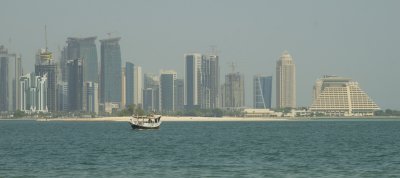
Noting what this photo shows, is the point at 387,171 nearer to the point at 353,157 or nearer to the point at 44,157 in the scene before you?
the point at 353,157

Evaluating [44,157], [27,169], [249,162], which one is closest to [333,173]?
[249,162]

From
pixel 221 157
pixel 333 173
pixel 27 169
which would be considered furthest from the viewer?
pixel 221 157

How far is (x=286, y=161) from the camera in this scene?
279 ft

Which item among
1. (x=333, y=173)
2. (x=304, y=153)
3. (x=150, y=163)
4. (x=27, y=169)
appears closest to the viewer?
(x=333, y=173)

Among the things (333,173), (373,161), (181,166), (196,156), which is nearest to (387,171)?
(333,173)

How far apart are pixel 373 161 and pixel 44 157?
33.0 m

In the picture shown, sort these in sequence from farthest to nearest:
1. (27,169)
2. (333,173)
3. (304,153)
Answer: (304,153) < (27,169) < (333,173)

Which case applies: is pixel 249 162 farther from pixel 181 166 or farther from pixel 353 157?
pixel 353 157

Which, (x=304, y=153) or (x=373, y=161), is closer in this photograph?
(x=373, y=161)

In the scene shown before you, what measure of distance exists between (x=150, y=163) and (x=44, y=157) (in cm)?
1566

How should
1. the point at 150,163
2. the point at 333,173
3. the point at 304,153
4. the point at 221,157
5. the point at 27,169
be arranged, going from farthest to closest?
the point at 304,153 < the point at 221,157 < the point at 150,163 < the point at 27,169 < the point at 333,173

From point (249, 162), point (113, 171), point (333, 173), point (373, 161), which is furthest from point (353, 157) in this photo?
point (113, 171)

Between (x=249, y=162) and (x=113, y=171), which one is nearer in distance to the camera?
(x=113, y=171)

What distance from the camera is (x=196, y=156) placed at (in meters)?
93.0
